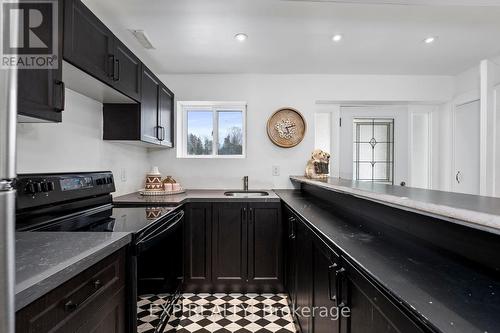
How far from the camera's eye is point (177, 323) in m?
2.07

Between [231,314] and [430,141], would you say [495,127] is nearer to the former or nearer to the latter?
[430,141]

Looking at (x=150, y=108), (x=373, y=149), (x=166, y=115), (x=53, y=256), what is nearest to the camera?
(x=53, y=256)

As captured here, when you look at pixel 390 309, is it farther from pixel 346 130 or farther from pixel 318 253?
pixel 346 130

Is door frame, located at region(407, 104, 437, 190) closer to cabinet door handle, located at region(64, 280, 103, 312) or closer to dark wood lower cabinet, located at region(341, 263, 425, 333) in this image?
dark wood lower cabinet, located at region(341, 263, 425, 333)

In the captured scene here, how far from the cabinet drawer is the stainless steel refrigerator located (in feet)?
0.66

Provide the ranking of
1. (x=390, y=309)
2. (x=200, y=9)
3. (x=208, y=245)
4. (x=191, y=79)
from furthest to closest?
(x=191, y=79) → (x=208, y=245) → (x=200, y=9) → (x=390, y=309)

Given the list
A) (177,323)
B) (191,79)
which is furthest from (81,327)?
(191,79)

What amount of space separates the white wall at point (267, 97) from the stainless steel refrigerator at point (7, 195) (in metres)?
2.69

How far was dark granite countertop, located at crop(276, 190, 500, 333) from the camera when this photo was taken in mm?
581

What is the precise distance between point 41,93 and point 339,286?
4.90ft

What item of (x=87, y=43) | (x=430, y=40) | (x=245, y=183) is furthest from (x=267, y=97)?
(x=87, y=43)

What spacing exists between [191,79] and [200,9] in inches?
55.5

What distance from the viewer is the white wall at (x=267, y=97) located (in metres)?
3.19

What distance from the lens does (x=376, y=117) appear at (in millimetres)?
3393
